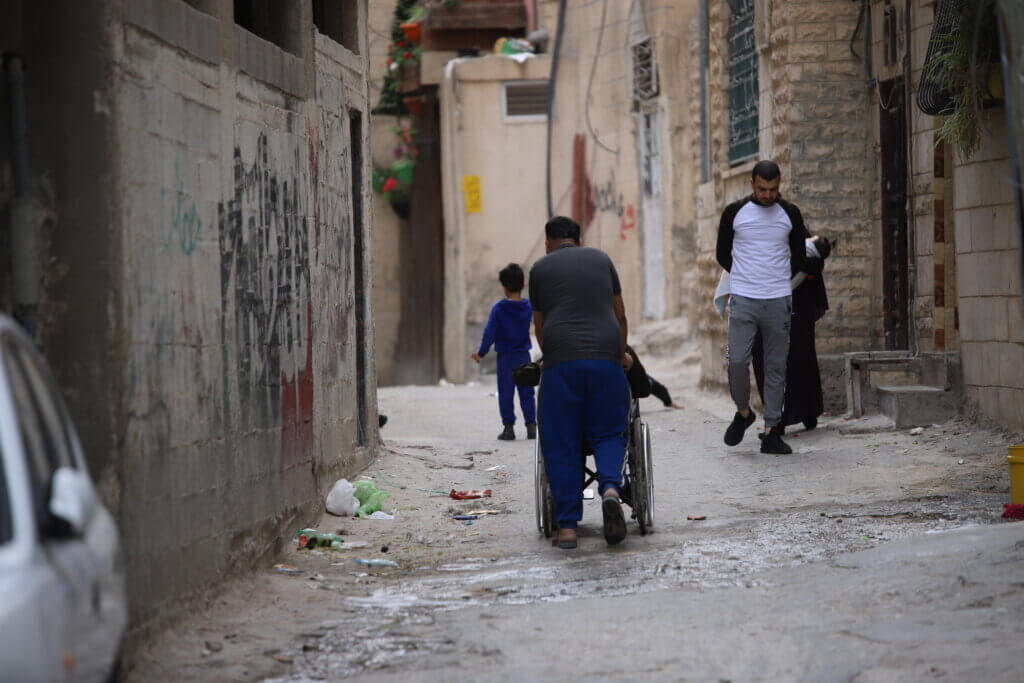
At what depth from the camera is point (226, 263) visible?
21.6ft

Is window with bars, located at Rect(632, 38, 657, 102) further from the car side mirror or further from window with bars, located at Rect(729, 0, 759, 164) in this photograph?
the car side mirror

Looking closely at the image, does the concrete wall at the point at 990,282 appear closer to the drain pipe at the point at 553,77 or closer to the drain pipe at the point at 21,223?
the drain pipe at the point at 21,223

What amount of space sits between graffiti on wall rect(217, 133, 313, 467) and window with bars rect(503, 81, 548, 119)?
638 inches

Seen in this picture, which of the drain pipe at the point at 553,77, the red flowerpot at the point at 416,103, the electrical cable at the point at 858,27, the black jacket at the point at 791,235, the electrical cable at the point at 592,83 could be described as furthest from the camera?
the red flowerpot at the point at 416,103

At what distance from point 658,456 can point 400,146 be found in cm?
1726

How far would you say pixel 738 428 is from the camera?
406 inches

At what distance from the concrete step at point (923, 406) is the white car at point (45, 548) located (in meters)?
7.72

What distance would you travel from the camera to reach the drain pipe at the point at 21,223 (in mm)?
5074

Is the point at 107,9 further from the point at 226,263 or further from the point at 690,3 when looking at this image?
the point at 690,3

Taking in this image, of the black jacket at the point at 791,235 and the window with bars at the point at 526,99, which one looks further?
the window with bars at the point at 526,99

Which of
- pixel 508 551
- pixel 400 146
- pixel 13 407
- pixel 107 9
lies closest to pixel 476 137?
pixel 400 146

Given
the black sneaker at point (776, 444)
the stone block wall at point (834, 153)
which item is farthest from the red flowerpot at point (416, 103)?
the black sneaker at point (776, 444)

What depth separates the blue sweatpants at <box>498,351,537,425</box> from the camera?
12461mm

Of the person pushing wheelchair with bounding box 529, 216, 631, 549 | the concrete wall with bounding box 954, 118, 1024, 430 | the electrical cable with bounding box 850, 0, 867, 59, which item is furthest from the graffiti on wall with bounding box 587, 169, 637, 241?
the person pushing wheelchair with bounding box 529, 216, 631, 549
